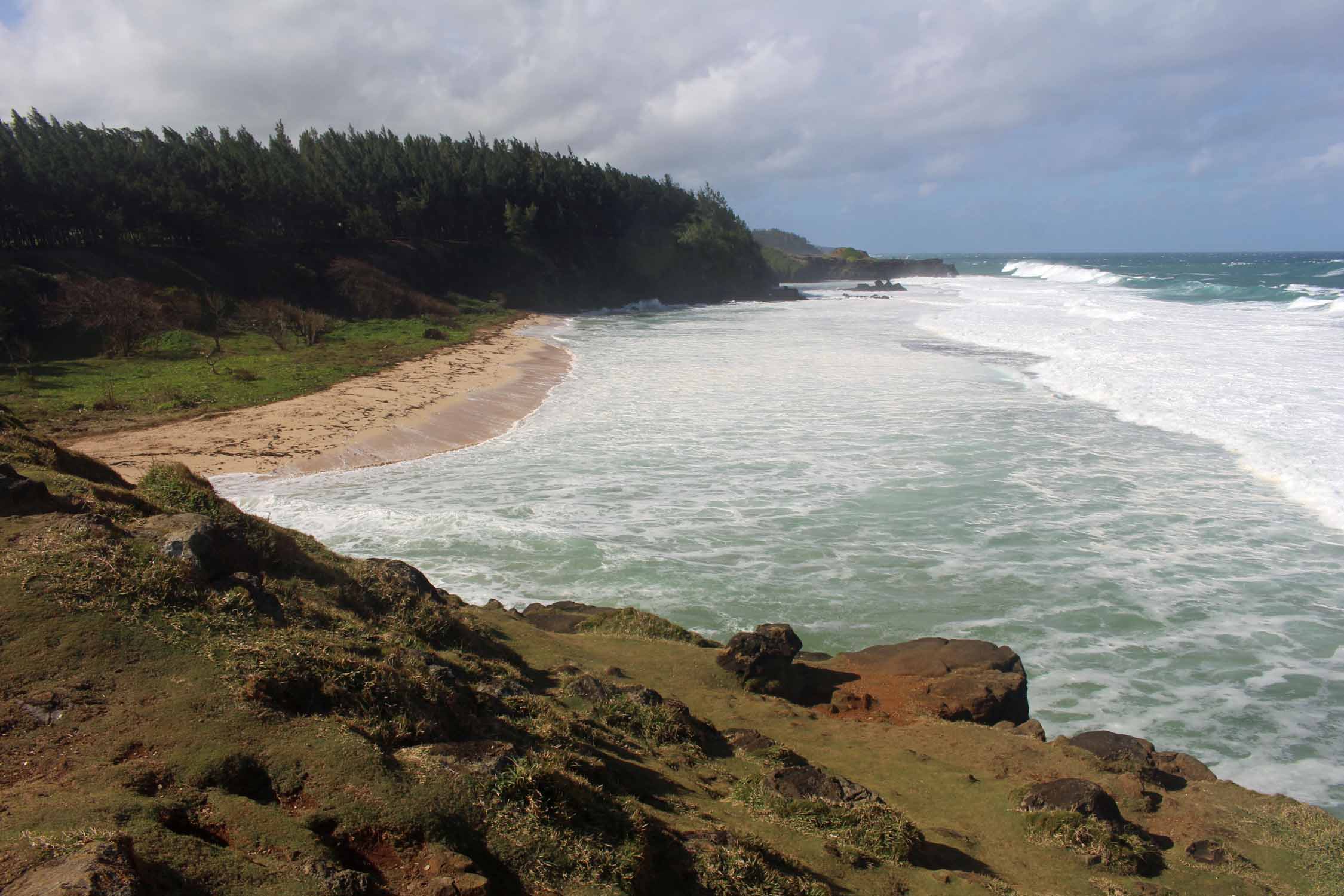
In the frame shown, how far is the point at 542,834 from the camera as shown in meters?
3.40

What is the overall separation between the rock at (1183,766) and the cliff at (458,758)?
0.9 inches

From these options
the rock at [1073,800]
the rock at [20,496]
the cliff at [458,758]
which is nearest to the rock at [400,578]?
the cliff at [458,758]


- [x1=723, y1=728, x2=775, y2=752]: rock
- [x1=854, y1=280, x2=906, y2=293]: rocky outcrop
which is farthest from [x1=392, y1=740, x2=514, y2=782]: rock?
[x1=854, y1=280, x2=906, y2=293]: rocky outcrop

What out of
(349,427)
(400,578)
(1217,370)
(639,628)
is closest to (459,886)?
(400,578)

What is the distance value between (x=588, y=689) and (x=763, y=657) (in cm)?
182

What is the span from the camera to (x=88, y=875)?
2293 mm

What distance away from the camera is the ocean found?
26.5ft

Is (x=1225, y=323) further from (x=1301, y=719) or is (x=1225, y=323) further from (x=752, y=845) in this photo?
(x=752, y=845)

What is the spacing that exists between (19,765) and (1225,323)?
4446 centimetres

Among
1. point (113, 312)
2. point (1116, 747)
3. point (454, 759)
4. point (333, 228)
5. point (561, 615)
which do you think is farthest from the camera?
point (333, 228)

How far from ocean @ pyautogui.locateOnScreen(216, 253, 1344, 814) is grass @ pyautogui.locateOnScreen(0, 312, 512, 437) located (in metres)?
5.81

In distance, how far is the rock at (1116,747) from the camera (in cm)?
602

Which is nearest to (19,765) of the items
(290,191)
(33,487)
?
(33,487)

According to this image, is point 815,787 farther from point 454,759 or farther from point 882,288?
point 882,288
